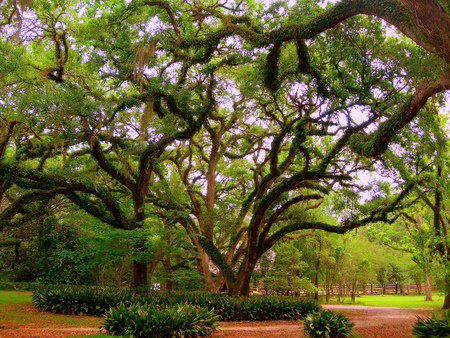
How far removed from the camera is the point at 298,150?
452 inches

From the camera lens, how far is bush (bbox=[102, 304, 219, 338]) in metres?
6.62

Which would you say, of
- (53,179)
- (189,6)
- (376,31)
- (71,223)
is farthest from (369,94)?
(71,223)

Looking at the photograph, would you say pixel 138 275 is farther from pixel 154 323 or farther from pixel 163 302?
pixel 154 323

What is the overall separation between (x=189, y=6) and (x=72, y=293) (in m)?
10.6

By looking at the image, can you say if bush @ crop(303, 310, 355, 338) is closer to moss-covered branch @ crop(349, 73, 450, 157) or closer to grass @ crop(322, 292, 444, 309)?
moss-covered branch @ crop(349, 73, 450, 157)

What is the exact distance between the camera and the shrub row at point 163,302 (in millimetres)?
10406

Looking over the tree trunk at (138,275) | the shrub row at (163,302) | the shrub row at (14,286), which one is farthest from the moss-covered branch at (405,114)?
the shrub row at (14,286)

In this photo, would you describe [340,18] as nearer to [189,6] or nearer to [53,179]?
[189,6]

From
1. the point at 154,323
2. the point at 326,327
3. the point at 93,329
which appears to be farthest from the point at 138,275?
the point at 326,327

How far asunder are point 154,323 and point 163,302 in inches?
139

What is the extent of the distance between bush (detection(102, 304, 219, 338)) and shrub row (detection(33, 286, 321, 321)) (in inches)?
109

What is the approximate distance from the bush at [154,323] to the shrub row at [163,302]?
278 cm

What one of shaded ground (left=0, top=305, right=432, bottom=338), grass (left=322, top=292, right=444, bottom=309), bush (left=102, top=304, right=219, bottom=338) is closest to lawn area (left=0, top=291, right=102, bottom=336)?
shaded ground (left=0, top=305, right=432, bottom=338)

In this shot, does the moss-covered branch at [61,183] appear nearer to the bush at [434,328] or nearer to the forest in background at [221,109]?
the forest in background at [221,109]
